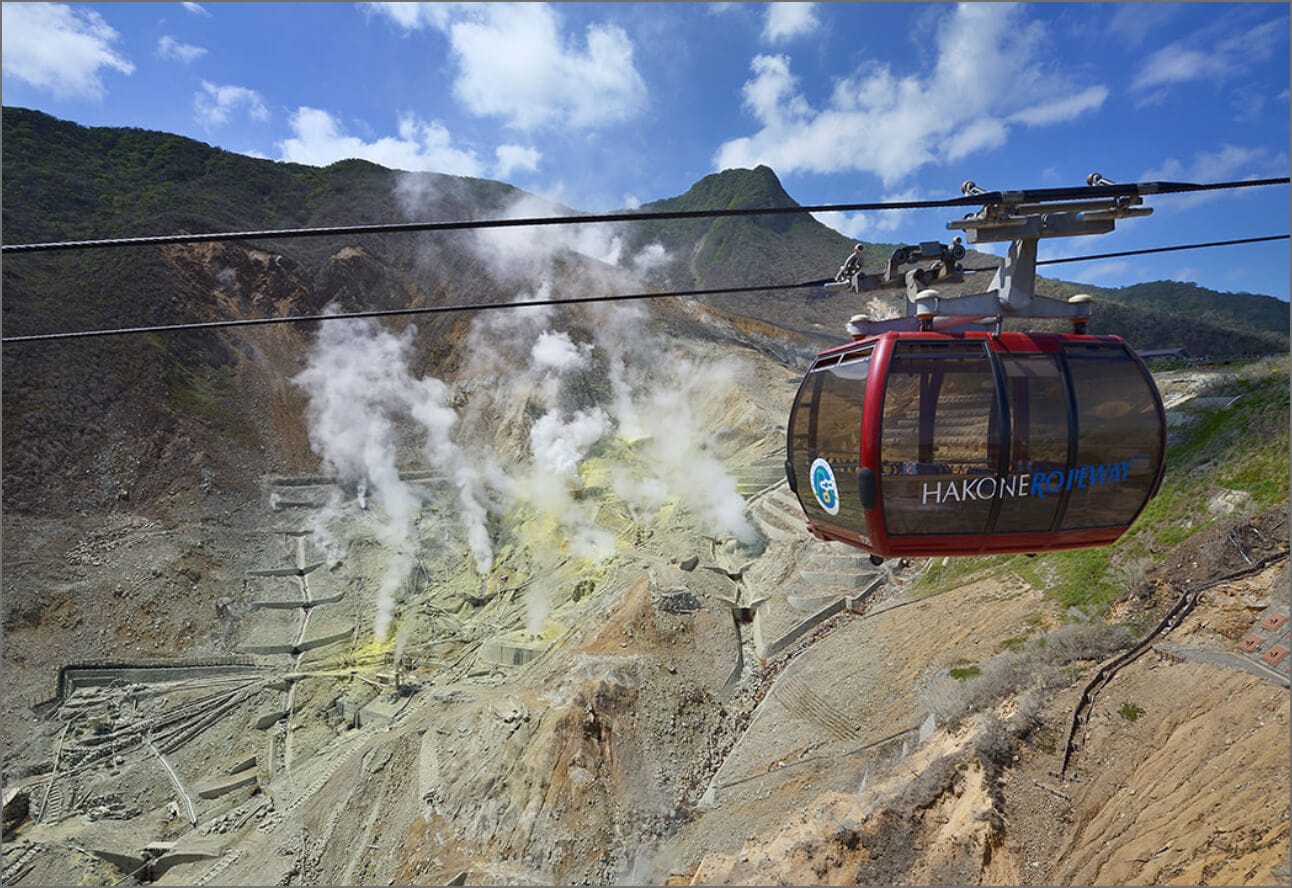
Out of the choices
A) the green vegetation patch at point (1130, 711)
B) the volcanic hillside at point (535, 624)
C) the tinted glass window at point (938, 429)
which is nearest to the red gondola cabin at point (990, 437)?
the tinted glass window at point (938, 429)

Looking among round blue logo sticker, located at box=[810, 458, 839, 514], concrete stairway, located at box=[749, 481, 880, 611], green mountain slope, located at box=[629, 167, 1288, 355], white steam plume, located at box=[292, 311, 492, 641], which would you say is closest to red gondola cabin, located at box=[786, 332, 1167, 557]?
round blue logo sticker, located at box=[810, 458, 839, 514]

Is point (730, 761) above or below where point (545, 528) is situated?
below

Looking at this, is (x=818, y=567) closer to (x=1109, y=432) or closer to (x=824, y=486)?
(x=824, y=486)

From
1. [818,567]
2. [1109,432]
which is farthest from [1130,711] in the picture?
[818,567]

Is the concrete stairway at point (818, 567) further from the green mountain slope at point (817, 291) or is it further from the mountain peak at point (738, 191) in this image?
the mountain peak at point (738, 191)

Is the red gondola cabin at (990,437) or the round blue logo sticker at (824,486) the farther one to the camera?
the round blue logo sticker at (824,486)

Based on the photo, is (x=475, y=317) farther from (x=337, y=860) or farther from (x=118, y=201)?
(x=337, y=860)

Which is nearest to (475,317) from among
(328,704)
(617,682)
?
(328,704)

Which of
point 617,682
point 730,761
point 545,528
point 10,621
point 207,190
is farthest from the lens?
point 207,190
